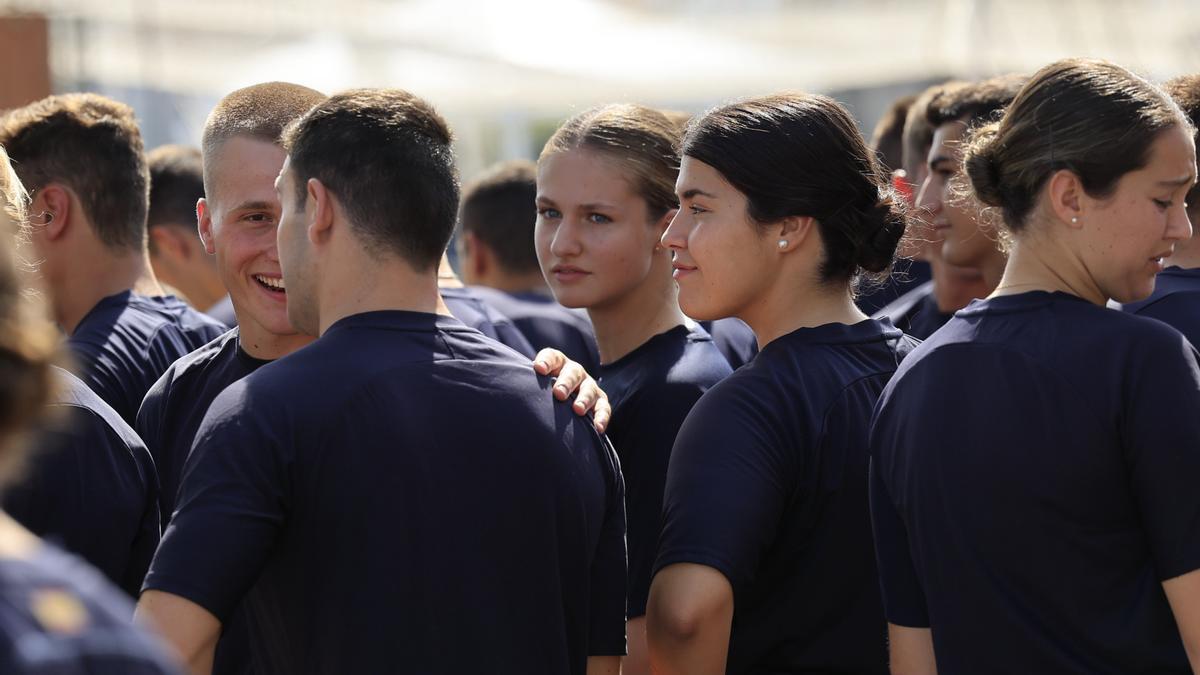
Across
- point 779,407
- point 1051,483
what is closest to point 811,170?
point 779,407

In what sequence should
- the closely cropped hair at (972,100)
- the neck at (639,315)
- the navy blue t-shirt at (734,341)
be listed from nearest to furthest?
1. the neck at (639,315)
2. the navy blue t-shirt at (734,341)
3. the closely cropped hair at (972,100)

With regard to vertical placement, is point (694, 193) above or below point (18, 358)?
below

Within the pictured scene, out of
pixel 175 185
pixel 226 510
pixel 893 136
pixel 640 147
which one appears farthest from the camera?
pixel 893 136

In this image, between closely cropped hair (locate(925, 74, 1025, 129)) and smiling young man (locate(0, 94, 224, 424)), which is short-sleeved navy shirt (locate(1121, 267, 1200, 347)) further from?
smiling young man (locate(0, 94, 224, 424))

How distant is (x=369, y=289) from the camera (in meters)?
2.41

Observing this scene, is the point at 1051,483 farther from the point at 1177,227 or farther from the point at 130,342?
the point at 130,342

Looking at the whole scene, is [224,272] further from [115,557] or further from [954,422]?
[954,422]

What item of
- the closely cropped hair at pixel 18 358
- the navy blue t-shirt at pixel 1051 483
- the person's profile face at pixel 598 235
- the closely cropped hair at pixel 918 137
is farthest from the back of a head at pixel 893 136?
the closely cropped hair at pixel 18 358

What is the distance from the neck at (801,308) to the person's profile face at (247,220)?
1.24 metres

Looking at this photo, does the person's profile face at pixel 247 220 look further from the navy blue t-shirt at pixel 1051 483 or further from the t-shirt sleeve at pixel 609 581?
the navy blue t-shirt at pixel 1051 483

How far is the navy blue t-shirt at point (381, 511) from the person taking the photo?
2.14 metres

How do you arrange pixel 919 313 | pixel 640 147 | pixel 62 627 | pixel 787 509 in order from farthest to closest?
pixel 919 313 → pixel 640 147 → pixel 787 509 → pixel 62 627

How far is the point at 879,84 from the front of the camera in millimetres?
11414

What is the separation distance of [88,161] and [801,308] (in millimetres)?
2382
